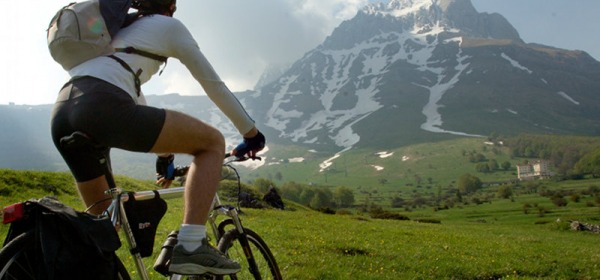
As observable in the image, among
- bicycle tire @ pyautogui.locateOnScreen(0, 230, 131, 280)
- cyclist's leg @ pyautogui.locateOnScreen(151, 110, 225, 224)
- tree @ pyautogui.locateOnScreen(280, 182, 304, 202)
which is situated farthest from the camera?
tree @ pyautogui.locateOnScreen(280, 182, 304, 202)

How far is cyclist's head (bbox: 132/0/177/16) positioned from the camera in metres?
4.35

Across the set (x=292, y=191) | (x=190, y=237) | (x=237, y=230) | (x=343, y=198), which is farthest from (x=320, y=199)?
(x=190, y=237)

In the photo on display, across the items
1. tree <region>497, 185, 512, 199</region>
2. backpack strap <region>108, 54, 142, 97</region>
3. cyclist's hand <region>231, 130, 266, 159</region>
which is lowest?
tree <region>497, 185, 512, 199</region>

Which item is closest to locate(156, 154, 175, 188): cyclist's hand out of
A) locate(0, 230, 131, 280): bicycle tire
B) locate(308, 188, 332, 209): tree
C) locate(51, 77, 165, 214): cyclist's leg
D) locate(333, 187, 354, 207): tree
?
locate(51, 77, 165, 214): cyclist's leg

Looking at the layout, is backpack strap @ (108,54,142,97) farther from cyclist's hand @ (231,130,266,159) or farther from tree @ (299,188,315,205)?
tree @ (299,188,315,205)

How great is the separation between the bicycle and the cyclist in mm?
305

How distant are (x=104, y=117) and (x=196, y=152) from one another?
81 centimetres

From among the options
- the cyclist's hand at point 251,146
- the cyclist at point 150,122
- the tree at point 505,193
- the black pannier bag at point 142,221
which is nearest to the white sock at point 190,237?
the cyclist at point 150,122

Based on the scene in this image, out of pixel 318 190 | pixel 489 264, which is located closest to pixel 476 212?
pixel 318 190

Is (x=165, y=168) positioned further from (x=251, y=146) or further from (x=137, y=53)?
(x=137, y=53)

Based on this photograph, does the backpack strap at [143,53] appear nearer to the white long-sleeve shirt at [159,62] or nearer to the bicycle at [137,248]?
the white long-sleeve shirt at [159,62]

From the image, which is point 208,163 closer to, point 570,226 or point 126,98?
point 126,98

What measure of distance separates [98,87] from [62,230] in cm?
115

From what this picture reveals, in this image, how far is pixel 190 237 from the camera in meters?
3.80
